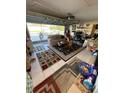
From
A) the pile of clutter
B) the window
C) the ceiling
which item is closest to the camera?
the pile of clutter

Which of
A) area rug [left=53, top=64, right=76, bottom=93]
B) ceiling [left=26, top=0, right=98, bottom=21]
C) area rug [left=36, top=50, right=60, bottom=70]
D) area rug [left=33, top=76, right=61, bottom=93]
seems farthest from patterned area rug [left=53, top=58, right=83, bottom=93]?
ceiling [left=26, top=0, right=98, bottom=21]

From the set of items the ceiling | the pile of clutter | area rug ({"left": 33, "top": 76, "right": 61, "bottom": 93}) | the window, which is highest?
the ceiling

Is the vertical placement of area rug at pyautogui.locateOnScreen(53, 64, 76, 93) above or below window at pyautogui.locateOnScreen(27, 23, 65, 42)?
below

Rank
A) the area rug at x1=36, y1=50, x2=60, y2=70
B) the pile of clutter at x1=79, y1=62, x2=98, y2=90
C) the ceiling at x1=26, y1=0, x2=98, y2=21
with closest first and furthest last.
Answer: the pile of clutter at x1=79, y1=62, x2=98, y2=90
the ceiling at x1=26, y1=0, x2=98, y2=21
the area rug at x1=36, y1=50, x2=60, y2=70

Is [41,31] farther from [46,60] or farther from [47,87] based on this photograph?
[47,87]

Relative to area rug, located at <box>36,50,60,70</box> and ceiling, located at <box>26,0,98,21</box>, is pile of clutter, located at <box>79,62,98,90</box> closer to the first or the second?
area rug, located at <box>36,50,60,70</box>

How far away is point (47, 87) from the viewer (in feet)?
8.07

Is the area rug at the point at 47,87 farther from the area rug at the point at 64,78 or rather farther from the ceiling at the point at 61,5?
the ceiling at the point at 61,5

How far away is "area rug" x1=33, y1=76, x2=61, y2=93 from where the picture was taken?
2333 millimetres

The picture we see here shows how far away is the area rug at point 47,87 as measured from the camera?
2.33 metres
